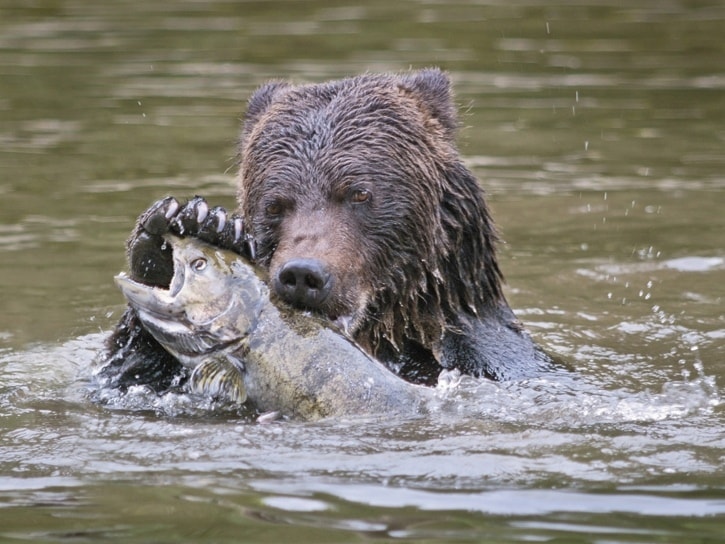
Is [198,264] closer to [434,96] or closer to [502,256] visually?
[434,96]

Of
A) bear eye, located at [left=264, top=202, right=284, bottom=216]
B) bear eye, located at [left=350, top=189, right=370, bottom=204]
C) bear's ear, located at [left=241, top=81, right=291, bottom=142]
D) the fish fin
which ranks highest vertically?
bear's ear, located at [left=241, top=81, right=291, bottom=142]

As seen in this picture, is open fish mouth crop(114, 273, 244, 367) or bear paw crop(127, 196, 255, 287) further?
bear paw crop(127, 196, 255, 287)

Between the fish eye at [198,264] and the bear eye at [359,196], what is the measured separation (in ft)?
3.53

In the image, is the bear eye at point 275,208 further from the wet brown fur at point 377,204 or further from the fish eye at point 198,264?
the fish eye at point 198,264

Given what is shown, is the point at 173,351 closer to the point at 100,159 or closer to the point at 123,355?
the point at 123,355

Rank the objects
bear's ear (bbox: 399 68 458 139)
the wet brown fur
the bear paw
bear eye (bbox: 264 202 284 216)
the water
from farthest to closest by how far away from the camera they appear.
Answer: bear's ear (bbox: 399 68 458 139)
bear eye (bbox: 264 202 284 216)
the wet brown fur
the bear paw
the water

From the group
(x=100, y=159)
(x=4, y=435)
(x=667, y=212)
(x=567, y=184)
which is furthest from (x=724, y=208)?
(x=4, y=435)

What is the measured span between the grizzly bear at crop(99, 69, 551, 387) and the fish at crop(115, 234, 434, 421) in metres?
0.26

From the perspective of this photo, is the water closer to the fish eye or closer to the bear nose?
the bear nose

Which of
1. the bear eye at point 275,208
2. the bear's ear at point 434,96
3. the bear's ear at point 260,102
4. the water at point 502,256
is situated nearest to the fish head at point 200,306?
the water at point 502,256

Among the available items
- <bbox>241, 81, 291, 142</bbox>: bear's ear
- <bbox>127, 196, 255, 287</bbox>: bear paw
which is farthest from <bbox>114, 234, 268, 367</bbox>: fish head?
<bbox>241, 81, 291, 142</bbox>: bear's ear

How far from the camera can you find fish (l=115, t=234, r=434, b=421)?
643 cm

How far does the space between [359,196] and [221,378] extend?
1370 millimetres

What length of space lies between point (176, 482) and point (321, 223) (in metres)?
1.72
